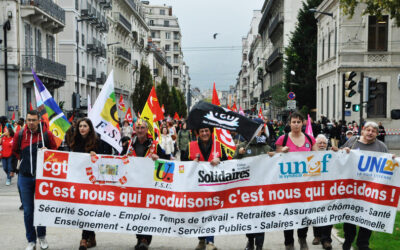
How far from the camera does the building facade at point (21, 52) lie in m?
30.6

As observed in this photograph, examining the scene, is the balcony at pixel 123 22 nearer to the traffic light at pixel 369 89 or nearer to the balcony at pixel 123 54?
the balcony at pixel 123 54

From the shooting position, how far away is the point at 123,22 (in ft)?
219

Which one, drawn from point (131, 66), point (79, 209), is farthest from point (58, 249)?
point (131, 66)

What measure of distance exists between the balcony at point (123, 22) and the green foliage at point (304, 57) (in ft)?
83.6

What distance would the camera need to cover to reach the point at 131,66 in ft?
251

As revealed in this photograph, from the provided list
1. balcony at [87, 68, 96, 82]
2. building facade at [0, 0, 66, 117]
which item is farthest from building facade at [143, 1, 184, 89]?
building facade at [0, 0, 66, 117]

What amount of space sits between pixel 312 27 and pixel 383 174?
40519 millimetres

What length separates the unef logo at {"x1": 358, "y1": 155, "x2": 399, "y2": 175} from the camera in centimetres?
705

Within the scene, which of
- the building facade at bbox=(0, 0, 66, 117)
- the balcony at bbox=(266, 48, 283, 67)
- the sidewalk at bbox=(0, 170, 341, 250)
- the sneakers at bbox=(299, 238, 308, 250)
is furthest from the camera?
the balcony at bbox=(266, 48, 283, 67)

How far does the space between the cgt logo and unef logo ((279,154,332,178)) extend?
1.47m

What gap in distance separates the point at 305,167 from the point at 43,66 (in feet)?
96.6

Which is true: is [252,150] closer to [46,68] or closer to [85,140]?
[85,140]

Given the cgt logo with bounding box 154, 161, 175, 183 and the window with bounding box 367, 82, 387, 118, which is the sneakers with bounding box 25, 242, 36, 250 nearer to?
the cgt logo with bounding box 154, 161, 175, 183

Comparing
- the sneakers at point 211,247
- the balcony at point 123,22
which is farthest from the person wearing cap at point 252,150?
the balcony at point 123,22
